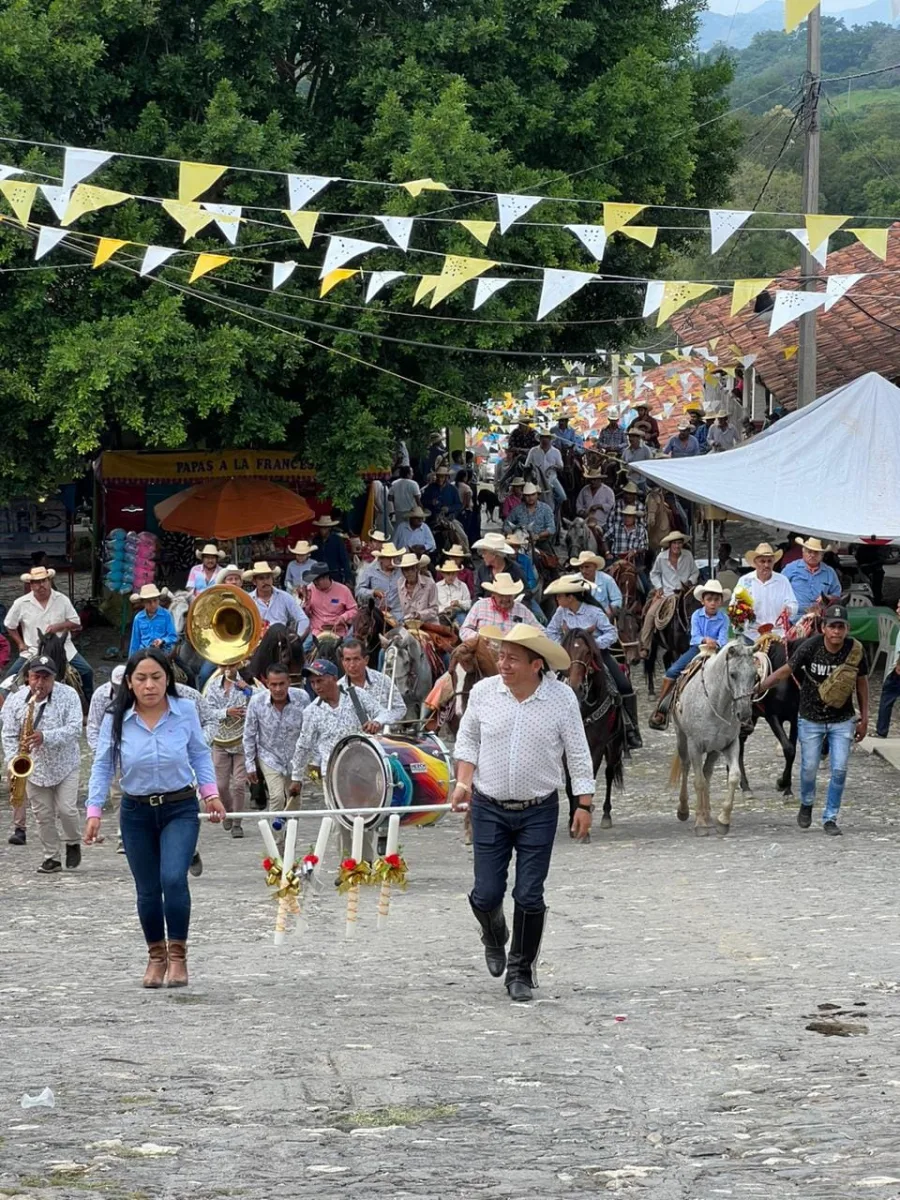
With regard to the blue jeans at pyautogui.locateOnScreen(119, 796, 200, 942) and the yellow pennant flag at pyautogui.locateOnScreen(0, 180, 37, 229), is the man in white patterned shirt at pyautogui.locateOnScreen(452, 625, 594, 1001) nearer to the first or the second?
the blue jeans at pyautogui.locateOnScreen(119, 796, 200, 942)

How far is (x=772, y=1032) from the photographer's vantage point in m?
8.88

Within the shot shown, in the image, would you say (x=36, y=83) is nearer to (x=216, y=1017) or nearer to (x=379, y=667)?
(x=379, y=667)

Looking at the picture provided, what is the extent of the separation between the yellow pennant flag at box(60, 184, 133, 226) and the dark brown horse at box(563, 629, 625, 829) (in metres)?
5.75

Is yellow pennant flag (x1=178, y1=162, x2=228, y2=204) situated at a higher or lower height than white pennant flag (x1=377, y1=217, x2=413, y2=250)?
higher

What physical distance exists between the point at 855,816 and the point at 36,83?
12790 mm

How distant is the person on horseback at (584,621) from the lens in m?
15.8

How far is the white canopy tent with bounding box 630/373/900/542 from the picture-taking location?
2025cm

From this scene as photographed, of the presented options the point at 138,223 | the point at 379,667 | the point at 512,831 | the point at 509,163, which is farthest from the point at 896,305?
the point at 512,831

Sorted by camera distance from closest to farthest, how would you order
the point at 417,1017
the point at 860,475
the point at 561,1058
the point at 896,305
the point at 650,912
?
1. the point at 561,1058
2. the point at 417,1017
3. the point at 650,912
4. the point at 860,475
5. the point at 896,305

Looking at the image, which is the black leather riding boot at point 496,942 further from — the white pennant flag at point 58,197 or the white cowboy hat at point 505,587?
the white pennant flag at point 58,197

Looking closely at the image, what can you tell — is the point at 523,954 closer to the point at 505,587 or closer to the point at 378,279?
the point at 505,587

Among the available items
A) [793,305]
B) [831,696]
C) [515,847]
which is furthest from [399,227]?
[515,847]

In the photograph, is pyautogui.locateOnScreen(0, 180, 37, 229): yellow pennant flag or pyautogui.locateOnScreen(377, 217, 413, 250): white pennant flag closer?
pyautogui.locateOnScreen(0, 180, 37, 229): yellow pennant flag

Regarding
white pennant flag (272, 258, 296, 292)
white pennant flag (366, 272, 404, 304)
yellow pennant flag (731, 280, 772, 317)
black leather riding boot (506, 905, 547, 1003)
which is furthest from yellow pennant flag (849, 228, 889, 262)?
black leather riding boot (506, 905, 547, 1003)
